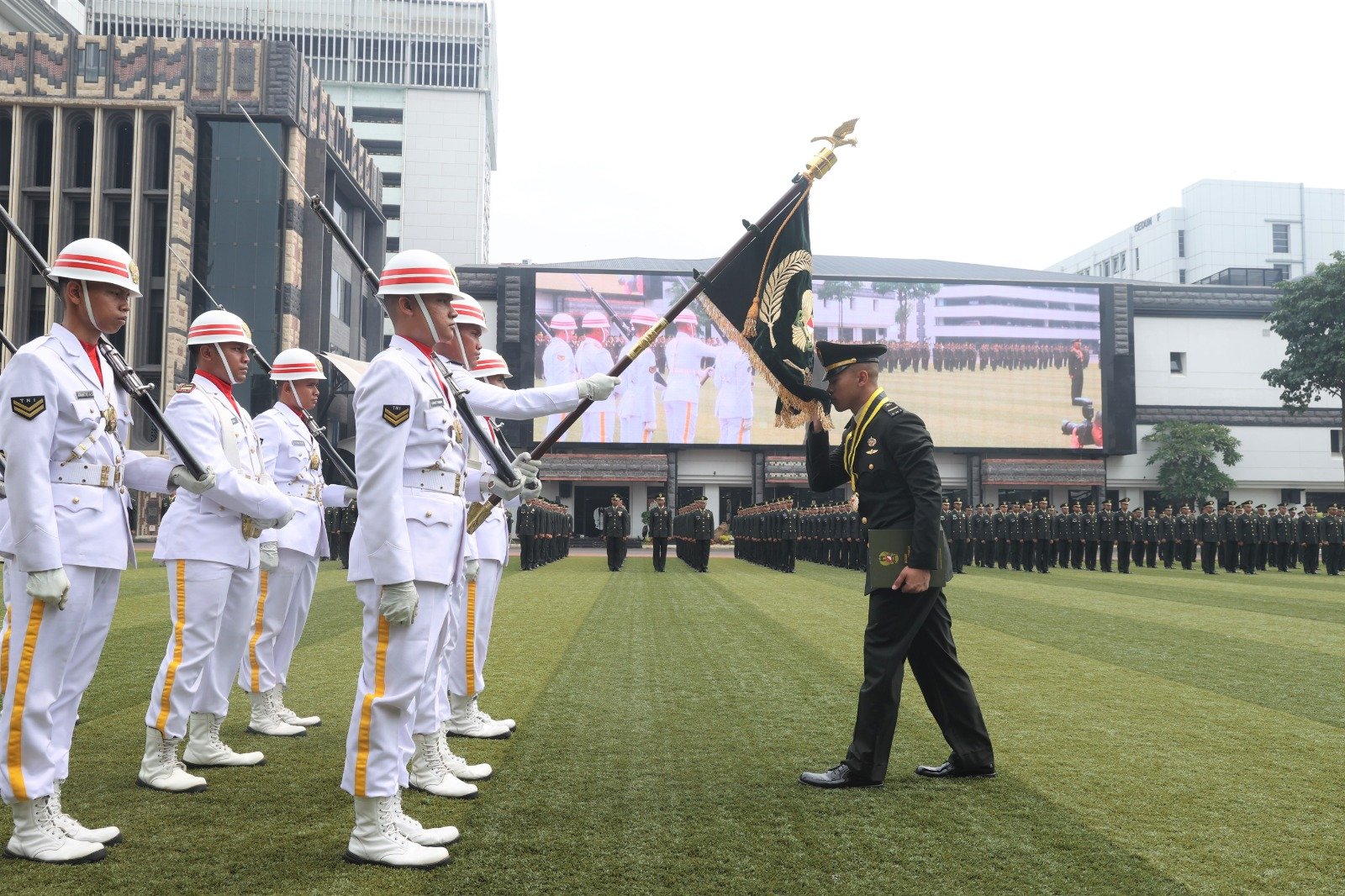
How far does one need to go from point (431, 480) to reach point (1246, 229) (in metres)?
A: 80.2

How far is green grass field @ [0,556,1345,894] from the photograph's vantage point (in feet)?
11.8

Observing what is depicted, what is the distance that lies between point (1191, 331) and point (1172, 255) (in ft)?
85.3

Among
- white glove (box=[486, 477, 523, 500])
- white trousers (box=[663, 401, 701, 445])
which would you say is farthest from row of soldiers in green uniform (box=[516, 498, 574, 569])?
white glove (box=[486, 477, 523, 500])

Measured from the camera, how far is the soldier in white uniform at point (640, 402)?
4431cm

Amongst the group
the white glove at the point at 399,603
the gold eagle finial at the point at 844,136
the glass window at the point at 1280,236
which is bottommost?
the white glove at the point at 399,603

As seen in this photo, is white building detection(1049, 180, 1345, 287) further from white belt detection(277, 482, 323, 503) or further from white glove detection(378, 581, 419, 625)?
white glove detection(378, 581, 419, 625)

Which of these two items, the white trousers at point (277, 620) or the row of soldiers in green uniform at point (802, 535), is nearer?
the white trousers at point (277, 620)

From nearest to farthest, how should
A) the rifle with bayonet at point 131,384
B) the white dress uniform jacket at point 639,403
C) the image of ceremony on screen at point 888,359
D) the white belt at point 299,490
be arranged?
the rifle with bayonet at point 131,384 → the white belt at point 299,490 → the image of ceremony on screen at point 888,359 → the white dress uniform jacket at point 639,403

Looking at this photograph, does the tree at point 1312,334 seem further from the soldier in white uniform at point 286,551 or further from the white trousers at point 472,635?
the soldier in white uniform at point 286,551

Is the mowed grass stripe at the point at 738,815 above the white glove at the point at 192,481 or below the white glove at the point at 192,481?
below

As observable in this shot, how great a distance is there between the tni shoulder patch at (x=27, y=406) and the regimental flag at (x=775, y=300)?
3680mm

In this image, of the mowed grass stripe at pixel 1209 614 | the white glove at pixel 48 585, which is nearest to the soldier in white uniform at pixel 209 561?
the white glove at pixel 48 585

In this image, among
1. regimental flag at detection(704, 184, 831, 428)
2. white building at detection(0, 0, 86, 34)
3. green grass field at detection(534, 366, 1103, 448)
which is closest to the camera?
regimental flag at detection(704, 184, 831, 428)

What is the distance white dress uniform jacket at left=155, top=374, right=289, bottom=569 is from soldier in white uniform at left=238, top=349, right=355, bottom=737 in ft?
2.59
